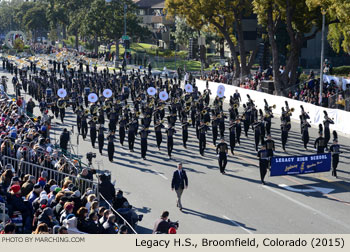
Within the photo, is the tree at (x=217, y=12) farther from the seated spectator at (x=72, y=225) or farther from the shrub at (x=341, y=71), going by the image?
the seated spectator at (x=72, y=225)

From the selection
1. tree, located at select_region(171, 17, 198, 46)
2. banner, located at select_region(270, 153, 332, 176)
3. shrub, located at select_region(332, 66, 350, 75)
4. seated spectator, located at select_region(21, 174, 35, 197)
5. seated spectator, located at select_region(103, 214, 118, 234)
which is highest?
tree, located at select_region(171, 17, 198, 46)

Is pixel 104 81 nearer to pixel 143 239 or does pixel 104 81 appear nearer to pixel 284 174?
pixel 284 174

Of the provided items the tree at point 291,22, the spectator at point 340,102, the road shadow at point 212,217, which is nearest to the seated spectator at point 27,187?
the road shadow at point 212,217

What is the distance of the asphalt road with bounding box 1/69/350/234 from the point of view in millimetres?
15695

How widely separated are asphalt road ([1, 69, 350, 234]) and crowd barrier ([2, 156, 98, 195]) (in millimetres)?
1742

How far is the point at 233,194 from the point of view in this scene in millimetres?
18453

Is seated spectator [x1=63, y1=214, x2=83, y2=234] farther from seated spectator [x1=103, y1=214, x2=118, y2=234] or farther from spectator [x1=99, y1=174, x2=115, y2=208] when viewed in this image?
spectator [x1=99, y1=174, x2=115, y2=208]

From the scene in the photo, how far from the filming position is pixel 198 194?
1848 cm

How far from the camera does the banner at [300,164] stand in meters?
19.2

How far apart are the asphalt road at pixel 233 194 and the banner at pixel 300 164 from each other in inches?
15.4

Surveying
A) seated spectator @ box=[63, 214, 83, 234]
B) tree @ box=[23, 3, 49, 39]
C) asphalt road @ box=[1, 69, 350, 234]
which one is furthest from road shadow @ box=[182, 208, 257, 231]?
tree @ box=[23, 3, 49, 39]

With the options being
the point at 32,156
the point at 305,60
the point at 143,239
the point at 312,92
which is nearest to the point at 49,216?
the point at 143,239

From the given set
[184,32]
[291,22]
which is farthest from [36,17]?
[291,22]

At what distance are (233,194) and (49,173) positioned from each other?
18.5 feet
